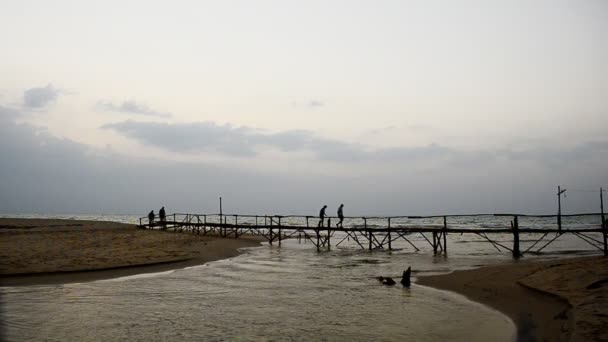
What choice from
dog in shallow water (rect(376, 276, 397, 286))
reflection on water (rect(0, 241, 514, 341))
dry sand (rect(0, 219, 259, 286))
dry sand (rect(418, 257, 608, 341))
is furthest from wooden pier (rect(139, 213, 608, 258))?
reflection on water (rect(0, 241, 514, 341))

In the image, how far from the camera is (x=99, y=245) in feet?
86.4

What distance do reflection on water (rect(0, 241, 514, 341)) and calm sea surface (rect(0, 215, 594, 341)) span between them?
0.07 ft

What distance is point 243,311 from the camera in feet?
36.9

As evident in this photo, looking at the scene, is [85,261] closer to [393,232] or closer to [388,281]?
[388,281]

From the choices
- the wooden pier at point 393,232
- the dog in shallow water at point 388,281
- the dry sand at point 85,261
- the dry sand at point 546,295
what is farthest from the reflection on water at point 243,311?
the wooden pier at point 393,232

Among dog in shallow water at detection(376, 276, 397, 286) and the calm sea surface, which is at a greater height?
the calm sea surface

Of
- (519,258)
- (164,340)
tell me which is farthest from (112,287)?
(519,258)

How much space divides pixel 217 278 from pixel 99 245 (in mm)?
13020

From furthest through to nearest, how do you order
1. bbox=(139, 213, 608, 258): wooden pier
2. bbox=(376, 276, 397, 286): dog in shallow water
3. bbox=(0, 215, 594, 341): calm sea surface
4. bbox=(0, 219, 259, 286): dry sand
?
bbox=(139, 213, 608, 258): wooden pier < bbox=(0, 219, 259, 286): dry sand < bbox=(376, 276, 397, 286): dog in shallow water < bbox=(0, 215, 594, 341): calm sea surface

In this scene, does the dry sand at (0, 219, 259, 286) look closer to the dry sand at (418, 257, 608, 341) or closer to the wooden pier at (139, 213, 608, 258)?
the wooden pier at (139, 213, 608, 258)

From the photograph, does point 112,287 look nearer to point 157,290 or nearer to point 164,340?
point 157,290

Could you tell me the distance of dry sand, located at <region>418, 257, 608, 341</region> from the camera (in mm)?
8250

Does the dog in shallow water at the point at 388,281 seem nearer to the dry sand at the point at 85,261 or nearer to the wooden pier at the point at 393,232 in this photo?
the dry sand at the point at 85,261

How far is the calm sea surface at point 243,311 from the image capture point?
909 cm
